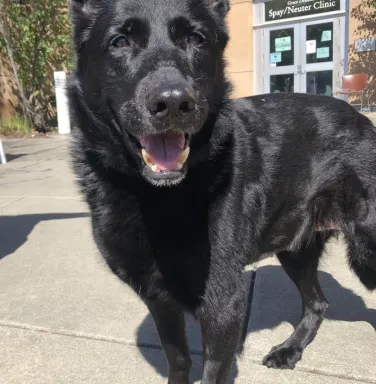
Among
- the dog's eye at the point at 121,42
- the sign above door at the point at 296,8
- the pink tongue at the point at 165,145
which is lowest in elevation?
the pink tongue at the point at 165,145

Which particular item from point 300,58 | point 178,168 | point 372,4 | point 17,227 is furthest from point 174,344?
point 300,58

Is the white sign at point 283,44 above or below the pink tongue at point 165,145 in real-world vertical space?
above

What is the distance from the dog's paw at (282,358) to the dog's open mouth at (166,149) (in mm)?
1220

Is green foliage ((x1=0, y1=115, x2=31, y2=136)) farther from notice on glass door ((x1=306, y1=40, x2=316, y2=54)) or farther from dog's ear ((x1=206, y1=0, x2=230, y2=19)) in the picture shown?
dog's ear ((x1=206, y1=0, x2=230, y2=19))

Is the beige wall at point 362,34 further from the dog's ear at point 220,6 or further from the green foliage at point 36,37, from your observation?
the dog's ear at point 220,6

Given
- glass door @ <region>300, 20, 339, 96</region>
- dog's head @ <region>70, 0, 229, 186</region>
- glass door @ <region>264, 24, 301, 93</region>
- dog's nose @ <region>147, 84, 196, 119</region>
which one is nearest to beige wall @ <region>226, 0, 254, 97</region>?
glass door @ <region>264, 24, 301, 93</region>

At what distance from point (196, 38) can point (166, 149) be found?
536mm

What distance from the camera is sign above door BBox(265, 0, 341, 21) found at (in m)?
11.1

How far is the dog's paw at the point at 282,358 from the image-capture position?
86.0 inches

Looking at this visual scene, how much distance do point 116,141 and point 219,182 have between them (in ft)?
1.58

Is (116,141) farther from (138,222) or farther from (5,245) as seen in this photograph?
(5,245)

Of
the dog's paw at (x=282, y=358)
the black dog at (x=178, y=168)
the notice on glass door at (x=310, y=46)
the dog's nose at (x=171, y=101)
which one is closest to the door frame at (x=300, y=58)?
the notice on glass door at (x=310, y=46)

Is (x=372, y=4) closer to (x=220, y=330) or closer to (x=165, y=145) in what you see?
(x=165, y=145)

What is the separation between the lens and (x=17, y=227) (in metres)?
4.16
